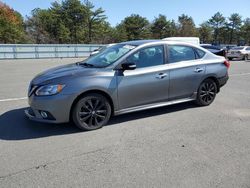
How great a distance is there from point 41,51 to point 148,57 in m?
22.4

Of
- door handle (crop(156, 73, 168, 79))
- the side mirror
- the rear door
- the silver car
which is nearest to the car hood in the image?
the silver car

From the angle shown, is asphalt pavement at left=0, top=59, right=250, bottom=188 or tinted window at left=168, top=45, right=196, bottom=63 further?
tinted window at left=168, top=45, right=196, bottom=63

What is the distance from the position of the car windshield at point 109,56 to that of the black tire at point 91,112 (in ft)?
2.42

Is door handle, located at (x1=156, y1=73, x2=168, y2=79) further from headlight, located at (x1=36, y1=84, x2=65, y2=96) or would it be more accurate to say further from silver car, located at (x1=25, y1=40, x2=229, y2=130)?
headlight, located at (x1=36, y1=84, x2=65, y2=96)

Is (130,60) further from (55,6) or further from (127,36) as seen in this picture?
(127,36)

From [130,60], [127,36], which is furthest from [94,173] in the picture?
[127,36]

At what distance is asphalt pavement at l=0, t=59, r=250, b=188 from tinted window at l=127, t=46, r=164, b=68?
3.65 ft

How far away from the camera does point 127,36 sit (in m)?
56.4

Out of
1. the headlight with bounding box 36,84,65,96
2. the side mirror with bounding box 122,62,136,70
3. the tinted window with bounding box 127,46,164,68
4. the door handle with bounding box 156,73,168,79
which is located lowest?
the headlight with bounding box 36,84,65,96

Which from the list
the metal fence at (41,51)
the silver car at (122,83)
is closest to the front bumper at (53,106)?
the silver car at (122,83)

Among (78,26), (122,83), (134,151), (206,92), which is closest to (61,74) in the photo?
(122,83)

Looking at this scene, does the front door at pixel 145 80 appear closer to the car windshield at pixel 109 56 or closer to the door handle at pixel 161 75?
the door handle at pixel 161 75

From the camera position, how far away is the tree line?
4628 cm

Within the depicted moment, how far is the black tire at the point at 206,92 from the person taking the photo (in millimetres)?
6137
